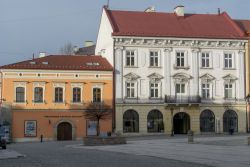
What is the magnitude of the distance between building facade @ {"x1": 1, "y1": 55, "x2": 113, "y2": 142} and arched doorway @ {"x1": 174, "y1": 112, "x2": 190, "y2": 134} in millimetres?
7394

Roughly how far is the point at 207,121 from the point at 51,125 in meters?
16.4

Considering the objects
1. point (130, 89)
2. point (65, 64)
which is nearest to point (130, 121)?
point (130, 89)

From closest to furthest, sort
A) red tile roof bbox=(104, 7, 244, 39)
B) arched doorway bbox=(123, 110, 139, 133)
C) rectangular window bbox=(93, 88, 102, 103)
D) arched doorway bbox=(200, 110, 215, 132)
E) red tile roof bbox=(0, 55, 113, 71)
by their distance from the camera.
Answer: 1. red tile roof bbox=(0, 55, 113, 71)
2. rectangular window bbox=(93, 88, 102, 103)
3. arched doorway bbox=(123, 110, 139, 133)
4. red tile roof bbox=(104, 7, 244, 39)
5. arched doorway bbox=(200, 110, 215, 132)

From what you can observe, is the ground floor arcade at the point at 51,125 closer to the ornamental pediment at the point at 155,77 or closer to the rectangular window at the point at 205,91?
the ornamental pediment at the point at 155,77

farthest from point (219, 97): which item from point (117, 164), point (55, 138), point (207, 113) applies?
point (117, 164)

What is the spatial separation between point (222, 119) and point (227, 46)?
791cm

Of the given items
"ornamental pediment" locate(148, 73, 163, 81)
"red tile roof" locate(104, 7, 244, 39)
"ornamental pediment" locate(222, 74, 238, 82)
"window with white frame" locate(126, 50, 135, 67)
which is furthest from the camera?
"ornamental pediment" locate(222, 74, 238, 82)

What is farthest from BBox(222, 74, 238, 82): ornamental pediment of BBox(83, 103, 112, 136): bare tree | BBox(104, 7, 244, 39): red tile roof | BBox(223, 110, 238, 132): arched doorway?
BBox(83, 103, 112, 136): bare tree

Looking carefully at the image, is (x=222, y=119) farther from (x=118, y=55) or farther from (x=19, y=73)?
(x=19, y=73)

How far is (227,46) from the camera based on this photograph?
57625mm

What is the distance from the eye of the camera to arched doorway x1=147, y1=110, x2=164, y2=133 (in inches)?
2165

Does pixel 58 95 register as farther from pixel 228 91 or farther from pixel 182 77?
pixel 228 91

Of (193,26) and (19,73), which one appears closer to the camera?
(19,73)

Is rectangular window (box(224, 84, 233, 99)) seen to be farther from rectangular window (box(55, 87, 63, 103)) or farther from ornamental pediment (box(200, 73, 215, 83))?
rectangular window (box(55, 87, 63, 103))
